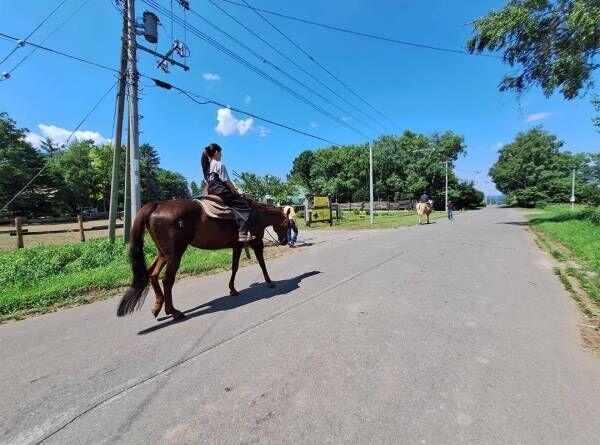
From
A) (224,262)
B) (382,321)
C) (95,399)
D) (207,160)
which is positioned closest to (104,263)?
(224,262)

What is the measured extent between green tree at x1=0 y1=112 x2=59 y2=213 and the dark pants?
43.5 metres

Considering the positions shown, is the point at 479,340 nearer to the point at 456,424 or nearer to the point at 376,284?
the point at 456,424

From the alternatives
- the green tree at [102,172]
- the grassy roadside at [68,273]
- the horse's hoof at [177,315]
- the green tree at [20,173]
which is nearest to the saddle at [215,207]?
the horse's hoof at [177,315]

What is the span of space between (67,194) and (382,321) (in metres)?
54.4

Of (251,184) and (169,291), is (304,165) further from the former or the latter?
(169,291)

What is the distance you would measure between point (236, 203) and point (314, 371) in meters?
3.28

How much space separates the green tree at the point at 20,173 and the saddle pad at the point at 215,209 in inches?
1715

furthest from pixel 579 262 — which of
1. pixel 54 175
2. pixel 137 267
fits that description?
pixel 54 175

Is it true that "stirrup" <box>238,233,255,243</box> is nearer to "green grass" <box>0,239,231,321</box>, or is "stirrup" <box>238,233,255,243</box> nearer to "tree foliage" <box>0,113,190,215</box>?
"green grass" <box>0,239,231,321</box>

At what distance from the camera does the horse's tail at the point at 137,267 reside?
4.20 m

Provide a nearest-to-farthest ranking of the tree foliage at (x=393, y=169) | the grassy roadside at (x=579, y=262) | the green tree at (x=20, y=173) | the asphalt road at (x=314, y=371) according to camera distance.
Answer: the asphalt road at (x=314, y=371) < the grassy roadside at (x=579, y=262) < the green tree at (x=20, y=173) < the tree foliage at (x=393, y=169)

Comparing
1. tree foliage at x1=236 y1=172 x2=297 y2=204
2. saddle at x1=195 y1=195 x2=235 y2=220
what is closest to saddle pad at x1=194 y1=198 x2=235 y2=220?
saddle at x1=195 y1=195 x2=235 y2=220

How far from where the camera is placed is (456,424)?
206 centimetres

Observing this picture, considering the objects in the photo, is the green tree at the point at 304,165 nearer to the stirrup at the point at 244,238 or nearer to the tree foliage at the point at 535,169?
the tree foliage at the point at 535,169
